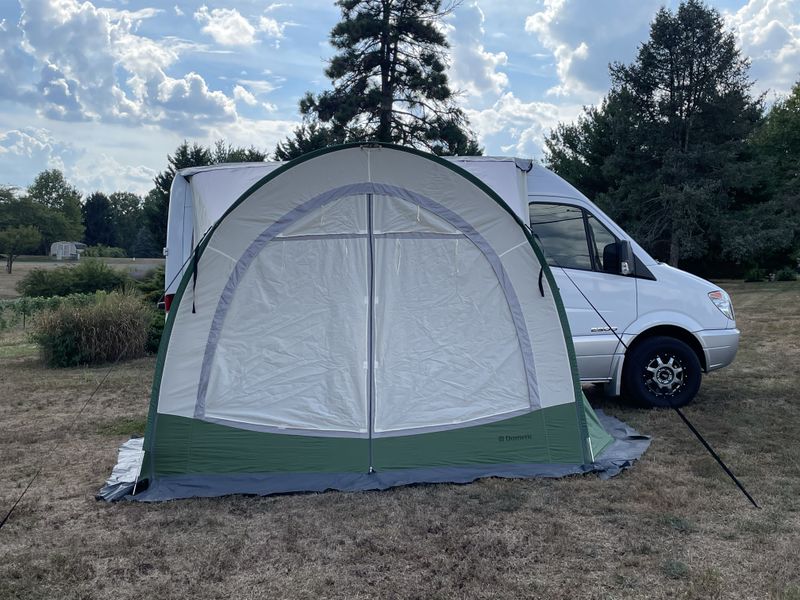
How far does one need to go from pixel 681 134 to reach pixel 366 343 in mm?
25938

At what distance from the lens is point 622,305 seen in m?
7.03

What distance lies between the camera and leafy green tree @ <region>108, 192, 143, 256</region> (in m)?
77.7

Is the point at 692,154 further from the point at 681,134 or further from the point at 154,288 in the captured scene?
the point at 154,288

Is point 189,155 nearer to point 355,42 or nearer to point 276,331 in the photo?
point 355,42

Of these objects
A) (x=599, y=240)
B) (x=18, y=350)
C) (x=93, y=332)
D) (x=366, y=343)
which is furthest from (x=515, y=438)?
(x=18, y=350)

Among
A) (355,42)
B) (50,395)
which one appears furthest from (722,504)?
(355,42)

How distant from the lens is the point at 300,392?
5.15 meters

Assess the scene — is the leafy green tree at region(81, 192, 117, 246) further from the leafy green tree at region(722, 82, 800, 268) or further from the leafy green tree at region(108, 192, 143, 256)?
the leafy green tree at region(722, 82, 800, 268)

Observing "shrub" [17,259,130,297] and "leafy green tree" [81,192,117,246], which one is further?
"leafy green tree" [81,192,117,246]

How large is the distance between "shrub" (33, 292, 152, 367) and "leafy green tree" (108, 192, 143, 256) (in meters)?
67.8

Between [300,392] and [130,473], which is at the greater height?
[300,392]

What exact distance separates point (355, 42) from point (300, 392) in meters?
23.7

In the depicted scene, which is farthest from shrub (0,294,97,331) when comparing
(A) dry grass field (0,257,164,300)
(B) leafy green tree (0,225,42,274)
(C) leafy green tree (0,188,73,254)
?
(C) leafy green tree (0,188,73,254)

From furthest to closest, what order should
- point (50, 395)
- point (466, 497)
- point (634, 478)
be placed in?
point (50, 395) → point (634, 478) → point (466, 497)
